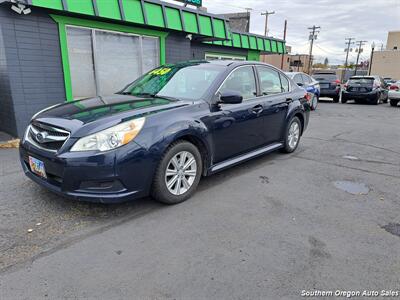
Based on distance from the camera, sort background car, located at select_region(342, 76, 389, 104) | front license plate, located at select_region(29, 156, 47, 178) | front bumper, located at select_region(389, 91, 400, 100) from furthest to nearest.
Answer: background car, located at select_region(342, 76, 389, 104)
front bumper, located at select_region(389, 91, 400, 100)
front license plate, located at select_region(29, 156, 47, 178)

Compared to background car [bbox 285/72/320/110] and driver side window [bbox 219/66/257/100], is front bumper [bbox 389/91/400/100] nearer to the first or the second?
Answer: background car [bbox 285/72/320/110]

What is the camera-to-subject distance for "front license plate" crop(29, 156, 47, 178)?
319cm

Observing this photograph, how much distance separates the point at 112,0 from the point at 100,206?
5601 millimetres

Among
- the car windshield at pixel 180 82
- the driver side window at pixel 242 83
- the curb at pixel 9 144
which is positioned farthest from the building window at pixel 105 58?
the driver side window at pixel 242 83

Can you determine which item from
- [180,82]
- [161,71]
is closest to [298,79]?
[161,71]

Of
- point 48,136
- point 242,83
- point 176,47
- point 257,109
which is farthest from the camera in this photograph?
point 176,47

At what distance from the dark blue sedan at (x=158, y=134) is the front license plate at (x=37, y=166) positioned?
0.04ft

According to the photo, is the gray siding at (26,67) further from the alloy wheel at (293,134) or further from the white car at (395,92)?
the white car at (395,92)

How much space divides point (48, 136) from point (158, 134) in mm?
1157

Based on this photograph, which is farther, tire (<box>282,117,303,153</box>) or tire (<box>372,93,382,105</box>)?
tire (<box>372,93,382,105</box>)

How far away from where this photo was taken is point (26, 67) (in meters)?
6.46

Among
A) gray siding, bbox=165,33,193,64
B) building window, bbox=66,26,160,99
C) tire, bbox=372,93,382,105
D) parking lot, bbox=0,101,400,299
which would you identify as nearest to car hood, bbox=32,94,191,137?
parking lot, bbox=0,101,400,299

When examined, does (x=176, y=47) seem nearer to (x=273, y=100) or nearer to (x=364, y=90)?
(x=273, y=100)

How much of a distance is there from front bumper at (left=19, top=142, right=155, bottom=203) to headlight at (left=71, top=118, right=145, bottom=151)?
0.18 ft
